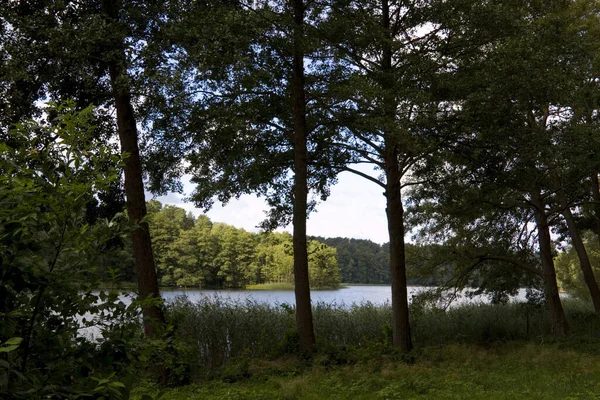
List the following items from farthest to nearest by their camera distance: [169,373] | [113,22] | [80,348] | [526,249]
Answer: [526,249]
[169,373]
[113,22]
[80,348]

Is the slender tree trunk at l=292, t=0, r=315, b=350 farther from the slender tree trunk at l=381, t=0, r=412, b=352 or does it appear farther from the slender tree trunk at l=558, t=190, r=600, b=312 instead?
the slender tree trunk at l=558, t=190, r=600, b=312

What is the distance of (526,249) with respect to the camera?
15.2 metres

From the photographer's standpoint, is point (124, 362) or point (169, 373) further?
point (169, 373)

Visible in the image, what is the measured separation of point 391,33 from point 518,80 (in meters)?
3.14

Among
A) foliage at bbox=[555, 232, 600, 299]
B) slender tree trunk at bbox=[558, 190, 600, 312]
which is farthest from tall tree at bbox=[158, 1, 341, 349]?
foliage at bbox=[555, 232, 600, 299]

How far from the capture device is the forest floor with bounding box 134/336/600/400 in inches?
273

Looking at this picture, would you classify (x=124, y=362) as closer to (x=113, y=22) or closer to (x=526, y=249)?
(x=113, y=22)

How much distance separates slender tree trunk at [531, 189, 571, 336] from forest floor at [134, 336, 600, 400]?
2305 millimetres

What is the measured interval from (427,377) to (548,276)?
823cm

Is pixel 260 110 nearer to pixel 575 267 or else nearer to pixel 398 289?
pixel 398 289

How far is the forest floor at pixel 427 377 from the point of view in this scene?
22.8 ft

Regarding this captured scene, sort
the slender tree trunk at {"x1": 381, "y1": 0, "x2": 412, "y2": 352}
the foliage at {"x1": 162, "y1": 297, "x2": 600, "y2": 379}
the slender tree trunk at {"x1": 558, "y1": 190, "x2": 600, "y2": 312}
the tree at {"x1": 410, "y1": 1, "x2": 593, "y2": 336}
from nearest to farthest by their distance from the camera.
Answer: the tree at {"x1": 410, "y1": 1, "x2": 593, "y2": 336} < the foliage at {"x1": 162, "y1": 297, "x2": 600, "y2": 379} < the slender tree trunk at {"x1": 381, "y1": 0, "x2": 412, "y2": 352} < the slender tree trunk at {"x1": 558, "y1": 190, "x2": 600, "y2": 312}

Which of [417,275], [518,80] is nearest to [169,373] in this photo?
[518,80]

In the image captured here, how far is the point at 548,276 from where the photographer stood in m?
14.4
